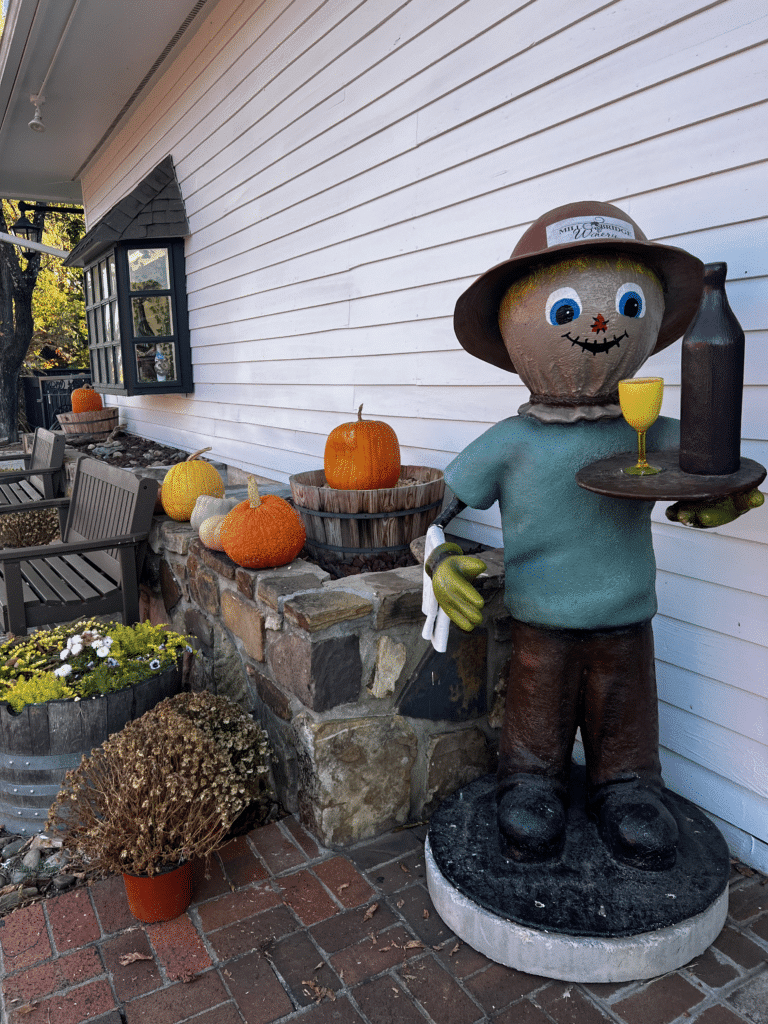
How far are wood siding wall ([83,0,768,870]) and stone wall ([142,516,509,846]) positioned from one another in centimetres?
67

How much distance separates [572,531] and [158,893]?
1.52 meters

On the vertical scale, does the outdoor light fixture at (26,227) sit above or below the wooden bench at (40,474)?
above

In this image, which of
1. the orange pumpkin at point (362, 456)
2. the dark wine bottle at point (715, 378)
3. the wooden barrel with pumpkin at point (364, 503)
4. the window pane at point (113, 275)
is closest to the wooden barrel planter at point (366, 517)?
the wooden barrel with pumpkin at point (364, 503)

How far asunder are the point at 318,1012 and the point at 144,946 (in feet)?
1.78

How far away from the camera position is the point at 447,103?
3.09 meters

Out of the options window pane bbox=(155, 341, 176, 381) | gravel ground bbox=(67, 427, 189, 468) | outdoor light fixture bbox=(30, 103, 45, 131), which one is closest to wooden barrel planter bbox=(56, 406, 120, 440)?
gravel ground bbox=(67, 427, 189, 468)

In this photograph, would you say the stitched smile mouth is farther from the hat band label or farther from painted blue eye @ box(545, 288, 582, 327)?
the hat band label

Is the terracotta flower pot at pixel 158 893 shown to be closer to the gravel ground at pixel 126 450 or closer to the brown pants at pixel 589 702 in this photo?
the brown pants at pixel 589 702

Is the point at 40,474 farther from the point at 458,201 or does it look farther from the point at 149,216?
the point at 458,201

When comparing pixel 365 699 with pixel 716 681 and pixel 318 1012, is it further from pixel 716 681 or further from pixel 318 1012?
pixel 716 681

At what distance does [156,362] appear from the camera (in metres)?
6.52

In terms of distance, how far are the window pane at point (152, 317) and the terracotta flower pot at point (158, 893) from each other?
5.24 metres

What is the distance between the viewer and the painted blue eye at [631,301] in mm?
1810

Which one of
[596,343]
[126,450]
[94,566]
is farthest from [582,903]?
[126,450]
